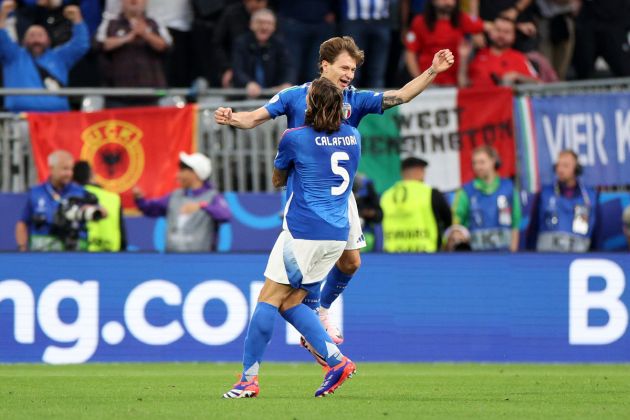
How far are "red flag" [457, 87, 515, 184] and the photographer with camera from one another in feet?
15.7

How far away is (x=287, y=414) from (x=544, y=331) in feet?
21.5

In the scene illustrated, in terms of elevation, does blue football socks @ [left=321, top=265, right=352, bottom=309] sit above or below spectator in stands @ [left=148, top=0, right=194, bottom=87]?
below

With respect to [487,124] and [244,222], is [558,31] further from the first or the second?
[244,222]

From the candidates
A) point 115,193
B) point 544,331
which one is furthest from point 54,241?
point 544,331

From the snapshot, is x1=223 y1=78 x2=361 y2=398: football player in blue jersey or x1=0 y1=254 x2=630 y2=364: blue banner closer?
x1=223 y1=78 x2=361 y2=398: football player in blue jersey

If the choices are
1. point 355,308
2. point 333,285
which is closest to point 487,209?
point 355,308

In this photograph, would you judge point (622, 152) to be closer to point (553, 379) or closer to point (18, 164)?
point (553, 379)

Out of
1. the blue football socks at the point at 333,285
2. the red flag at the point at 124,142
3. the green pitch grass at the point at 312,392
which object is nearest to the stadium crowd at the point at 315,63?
the red flag at the point at 124,142

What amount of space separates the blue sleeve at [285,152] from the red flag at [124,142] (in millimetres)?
7959

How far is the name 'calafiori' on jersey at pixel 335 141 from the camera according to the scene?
987 centimetres

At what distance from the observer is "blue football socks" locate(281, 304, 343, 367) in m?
9.94

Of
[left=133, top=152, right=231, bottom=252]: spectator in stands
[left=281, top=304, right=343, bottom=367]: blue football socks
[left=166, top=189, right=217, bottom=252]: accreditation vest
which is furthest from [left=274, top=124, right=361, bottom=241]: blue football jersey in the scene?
[left=166, top=189, right=217, bottom=252]: accreditation vest

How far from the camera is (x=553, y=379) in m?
12.5

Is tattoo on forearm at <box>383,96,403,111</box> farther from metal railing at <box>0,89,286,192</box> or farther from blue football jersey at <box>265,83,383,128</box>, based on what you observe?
metal railing at <box>0,89,286,192</box>
